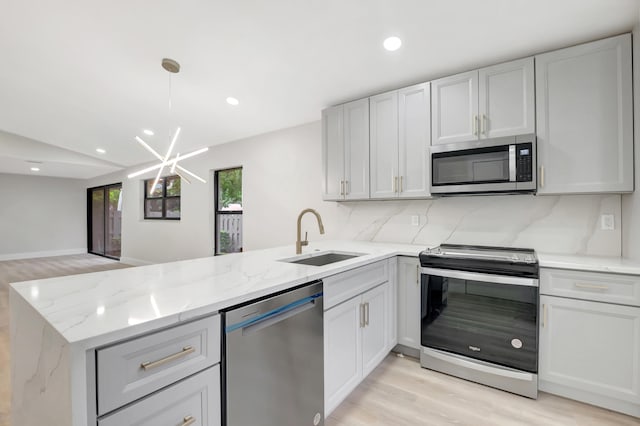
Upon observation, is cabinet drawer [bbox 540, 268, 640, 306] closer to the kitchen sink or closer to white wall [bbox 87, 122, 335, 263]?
the kitchen sink

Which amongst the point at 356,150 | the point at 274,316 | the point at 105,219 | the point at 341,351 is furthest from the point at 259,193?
the point at 105,219

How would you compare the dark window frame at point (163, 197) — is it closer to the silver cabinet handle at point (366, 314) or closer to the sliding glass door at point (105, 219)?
the sliding glass door at point (105, 219)

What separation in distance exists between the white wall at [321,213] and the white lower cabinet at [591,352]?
637 mm

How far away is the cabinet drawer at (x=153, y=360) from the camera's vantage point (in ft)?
2.52

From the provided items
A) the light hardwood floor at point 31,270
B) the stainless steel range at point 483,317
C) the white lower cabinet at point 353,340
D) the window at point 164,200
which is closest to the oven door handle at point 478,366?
the stainless steel range at point 483,317

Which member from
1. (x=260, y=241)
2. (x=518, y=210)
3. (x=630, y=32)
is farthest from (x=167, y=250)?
(x=630, y=32)

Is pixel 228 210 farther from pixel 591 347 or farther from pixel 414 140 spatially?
pixel 591 347

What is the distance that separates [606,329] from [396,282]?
132cm

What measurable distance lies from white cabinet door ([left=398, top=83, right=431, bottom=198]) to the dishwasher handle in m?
1.54

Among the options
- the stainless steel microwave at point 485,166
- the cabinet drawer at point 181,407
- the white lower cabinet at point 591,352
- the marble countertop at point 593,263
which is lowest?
the white lower cabinet at point 591,352

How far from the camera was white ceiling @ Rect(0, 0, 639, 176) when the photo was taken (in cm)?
194

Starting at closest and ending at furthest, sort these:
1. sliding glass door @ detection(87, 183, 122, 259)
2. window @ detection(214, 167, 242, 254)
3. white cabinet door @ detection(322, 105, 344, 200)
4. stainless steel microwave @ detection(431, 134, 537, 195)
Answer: stainless steel microwave @ detection(431, 134, 537, 195) → white cabinet door @ detection(322, 105, 344, 200) → window @ detection(214, 167, 242, 254) → sliding glass door @ detection(87, 183, 122, 259)

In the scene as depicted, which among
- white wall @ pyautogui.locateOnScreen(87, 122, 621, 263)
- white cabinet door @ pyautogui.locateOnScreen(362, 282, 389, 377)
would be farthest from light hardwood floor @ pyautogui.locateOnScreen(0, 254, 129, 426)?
white cabinet door @ pyautogui.locateOnScreen(362, 282, 389, 377)

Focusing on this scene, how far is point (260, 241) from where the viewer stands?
4363 millimetres
